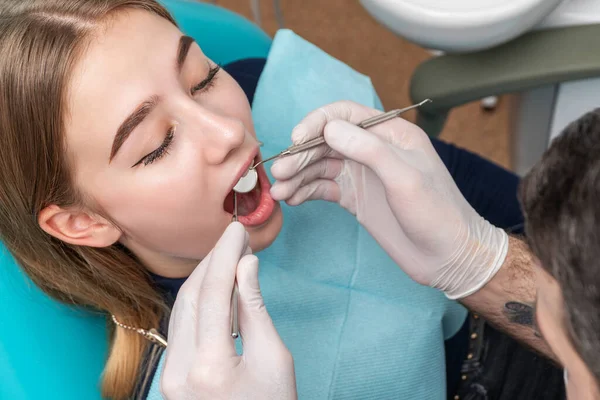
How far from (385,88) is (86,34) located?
5.21 feet

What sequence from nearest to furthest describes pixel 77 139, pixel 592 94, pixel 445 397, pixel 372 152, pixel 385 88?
pixel 77 139 → pixel 372 152 → pixel 445 397 → pixel 592 94 → pixel 385 88

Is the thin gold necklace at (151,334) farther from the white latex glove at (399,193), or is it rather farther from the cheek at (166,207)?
the white latex glove at (399,193)

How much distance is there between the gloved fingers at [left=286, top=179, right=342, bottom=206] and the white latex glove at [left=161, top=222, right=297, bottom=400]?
0.23 m

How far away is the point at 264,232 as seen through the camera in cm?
101

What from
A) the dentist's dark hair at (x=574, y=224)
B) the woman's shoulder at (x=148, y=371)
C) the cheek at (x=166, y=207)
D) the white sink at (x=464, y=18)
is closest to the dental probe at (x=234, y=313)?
the cheek at (x=166, y=207)

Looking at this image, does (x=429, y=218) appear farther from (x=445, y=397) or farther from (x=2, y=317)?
(x=2, y=317)

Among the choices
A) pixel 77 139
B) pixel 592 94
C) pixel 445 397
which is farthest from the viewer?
pixel 592 94

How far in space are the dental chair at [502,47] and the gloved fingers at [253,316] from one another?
60 cm

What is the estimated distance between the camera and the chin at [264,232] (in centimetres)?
100

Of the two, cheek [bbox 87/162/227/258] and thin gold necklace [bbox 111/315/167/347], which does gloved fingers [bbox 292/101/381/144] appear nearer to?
cheek [bbox 87/162/227/258]

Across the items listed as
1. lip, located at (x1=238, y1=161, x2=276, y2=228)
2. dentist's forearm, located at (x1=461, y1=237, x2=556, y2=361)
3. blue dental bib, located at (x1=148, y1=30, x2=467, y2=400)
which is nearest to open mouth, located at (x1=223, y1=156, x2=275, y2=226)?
lip, located at (x1=238, y1=161, x2=276, y2=228)

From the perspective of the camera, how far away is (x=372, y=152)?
37.8 inches

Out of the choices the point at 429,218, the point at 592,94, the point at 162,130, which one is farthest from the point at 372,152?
the point at 592,94

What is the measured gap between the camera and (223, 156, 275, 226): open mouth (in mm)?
993
